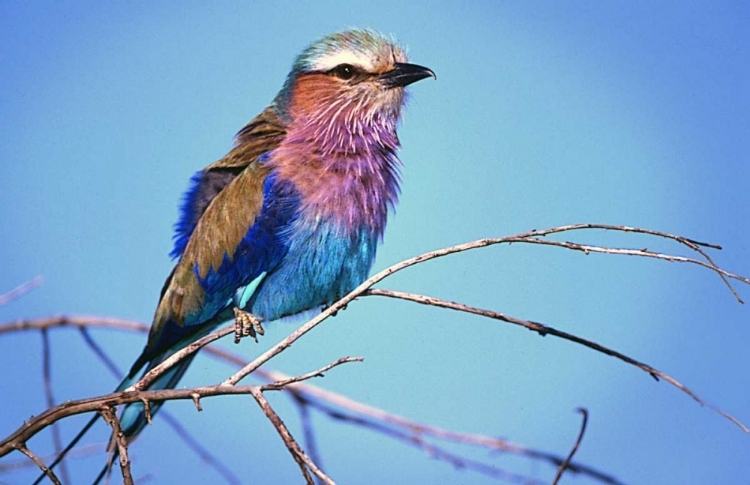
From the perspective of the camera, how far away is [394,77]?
3.11m

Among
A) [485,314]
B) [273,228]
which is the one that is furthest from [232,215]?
[485,314]

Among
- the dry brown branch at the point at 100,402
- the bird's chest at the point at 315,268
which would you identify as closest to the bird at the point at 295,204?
the bird's chest at the point at 315,268

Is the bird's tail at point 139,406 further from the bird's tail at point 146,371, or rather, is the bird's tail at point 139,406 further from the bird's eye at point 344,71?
the bird's eye at point 344,71

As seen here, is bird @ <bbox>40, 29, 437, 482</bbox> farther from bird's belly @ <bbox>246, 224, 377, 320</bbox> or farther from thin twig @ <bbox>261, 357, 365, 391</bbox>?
thin twig @ <bbox>261, 357, 365, 391</bbox>

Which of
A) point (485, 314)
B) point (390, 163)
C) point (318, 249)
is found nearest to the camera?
Answer: point (485, 314)

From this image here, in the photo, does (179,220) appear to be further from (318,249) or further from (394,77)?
(394,77)

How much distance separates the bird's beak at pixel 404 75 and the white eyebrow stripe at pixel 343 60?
0.23 ft

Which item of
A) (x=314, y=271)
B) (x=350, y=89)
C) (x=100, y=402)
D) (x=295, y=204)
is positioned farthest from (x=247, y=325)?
(x=100, y=402)

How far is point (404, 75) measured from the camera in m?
3.09

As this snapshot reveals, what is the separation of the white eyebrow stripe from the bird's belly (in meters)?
0.62

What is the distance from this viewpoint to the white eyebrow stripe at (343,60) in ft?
10.3

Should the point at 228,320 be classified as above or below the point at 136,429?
above

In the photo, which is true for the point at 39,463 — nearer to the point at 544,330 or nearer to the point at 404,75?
the point at 544,330

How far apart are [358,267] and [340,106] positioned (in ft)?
1.91
